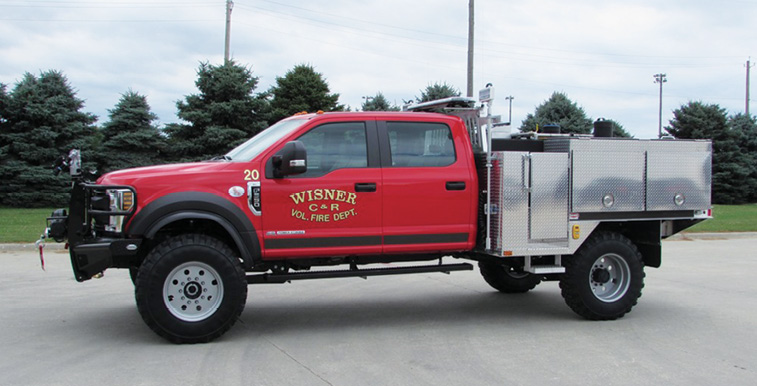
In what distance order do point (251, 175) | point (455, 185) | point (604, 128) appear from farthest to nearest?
point (604, 128), point (455, 185), point (251, 175)

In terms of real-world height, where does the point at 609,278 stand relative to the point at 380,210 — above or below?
below

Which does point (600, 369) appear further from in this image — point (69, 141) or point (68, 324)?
point (69, 141)

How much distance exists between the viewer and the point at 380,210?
630 cm

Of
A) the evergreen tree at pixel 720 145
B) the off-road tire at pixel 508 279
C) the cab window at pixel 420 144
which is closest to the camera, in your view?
the cab window at pixel 420 144

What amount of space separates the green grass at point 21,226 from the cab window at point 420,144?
379 inches

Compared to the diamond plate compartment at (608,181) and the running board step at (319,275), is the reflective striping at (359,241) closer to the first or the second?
the running board step at (319,275)

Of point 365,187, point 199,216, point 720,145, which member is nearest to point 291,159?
point 365,187

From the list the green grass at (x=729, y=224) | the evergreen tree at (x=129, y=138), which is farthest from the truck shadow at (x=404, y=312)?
the evergreen tree at (x=129, y=138)

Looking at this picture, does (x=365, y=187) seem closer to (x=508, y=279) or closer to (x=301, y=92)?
(x=508, y=279)

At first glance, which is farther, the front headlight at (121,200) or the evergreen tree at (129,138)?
the evergreen tree at (129,138)

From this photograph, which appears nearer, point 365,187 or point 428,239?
point 365,187

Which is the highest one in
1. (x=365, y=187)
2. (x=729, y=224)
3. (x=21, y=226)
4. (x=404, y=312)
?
(x=365, y=187)

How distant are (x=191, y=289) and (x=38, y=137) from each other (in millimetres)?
21236

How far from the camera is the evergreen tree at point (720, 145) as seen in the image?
3100 centimetres
